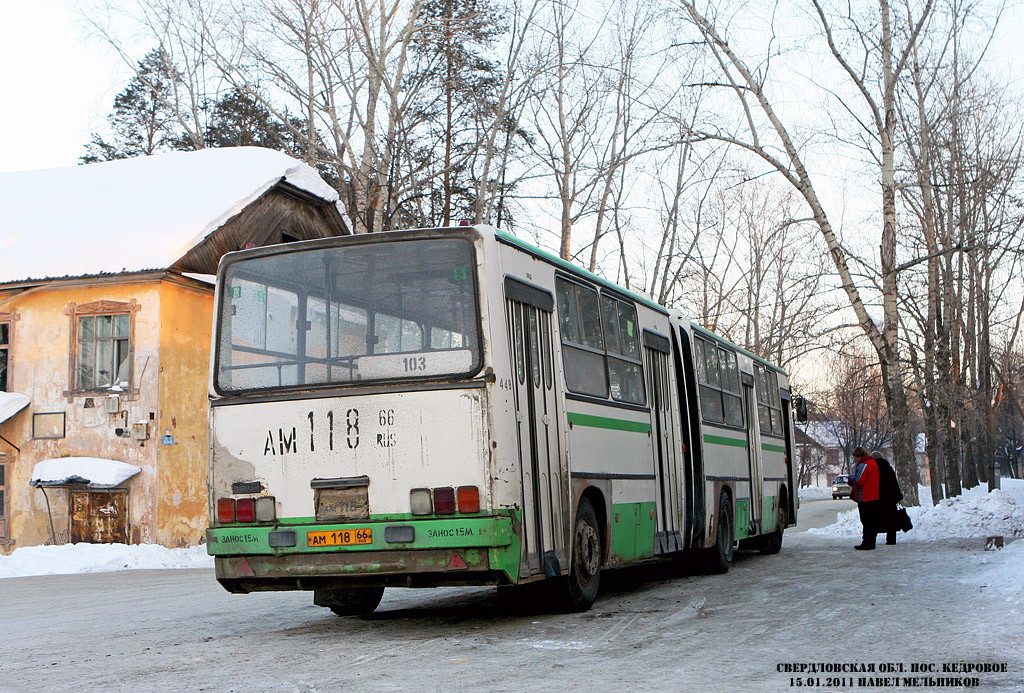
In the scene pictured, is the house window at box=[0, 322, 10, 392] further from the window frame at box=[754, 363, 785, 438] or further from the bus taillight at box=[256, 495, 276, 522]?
the bus taillight at box=[256, 495, 276, 522]

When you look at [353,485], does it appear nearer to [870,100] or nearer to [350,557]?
[350,557]

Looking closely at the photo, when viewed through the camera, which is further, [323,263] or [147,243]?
[147,243]

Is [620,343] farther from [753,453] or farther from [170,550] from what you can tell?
[170,550]

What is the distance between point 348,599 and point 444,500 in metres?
2.47

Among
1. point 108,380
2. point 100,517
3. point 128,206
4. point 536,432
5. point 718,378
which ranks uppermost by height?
point 128,206

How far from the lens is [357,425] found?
8938 millimetres

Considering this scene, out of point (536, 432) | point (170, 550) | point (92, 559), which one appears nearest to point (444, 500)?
point (536, 432)

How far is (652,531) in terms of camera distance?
12219 mm

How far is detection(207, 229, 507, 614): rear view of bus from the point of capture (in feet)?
28.5

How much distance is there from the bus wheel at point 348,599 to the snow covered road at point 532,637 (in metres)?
0.15

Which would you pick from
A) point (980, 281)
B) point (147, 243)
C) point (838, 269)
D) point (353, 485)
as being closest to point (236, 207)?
point (147, 243)

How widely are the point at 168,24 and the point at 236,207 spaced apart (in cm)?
961

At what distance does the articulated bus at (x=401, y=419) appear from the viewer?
8.69 metres

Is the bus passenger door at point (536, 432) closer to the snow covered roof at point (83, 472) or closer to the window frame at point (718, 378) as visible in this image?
the window frame at point (718, 378)
